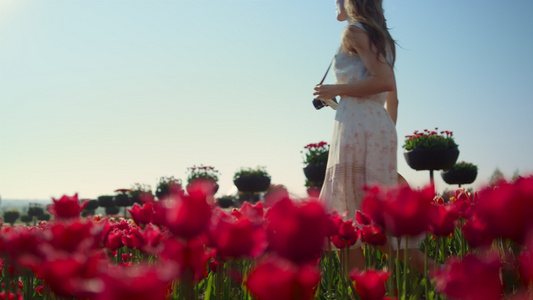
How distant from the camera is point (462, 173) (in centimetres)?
1384

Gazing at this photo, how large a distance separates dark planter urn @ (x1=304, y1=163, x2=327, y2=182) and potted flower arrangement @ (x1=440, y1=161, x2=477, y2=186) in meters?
5.17

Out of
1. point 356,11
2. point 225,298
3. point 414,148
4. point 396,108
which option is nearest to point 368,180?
point 396,108

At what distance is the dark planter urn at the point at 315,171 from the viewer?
11312mm

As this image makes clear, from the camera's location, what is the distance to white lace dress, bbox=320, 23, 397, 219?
3314mm

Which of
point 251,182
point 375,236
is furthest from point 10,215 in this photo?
point 375,236

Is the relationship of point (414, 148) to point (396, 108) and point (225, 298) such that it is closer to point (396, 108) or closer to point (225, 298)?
point (396, 108)

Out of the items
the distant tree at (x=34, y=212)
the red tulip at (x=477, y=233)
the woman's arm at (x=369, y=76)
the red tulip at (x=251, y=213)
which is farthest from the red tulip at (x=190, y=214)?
the distant tree at (x=34, y=212)

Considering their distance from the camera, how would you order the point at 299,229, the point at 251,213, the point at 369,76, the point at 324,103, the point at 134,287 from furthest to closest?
the point at 324,103
the point at 369,76
the point at 251,213
the point at 299,229
the point at 134,287

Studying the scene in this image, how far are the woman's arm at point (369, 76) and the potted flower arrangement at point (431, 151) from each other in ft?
25.2

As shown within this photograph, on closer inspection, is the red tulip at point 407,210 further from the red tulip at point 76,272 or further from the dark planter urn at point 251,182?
the dark planter urn at point 251,182

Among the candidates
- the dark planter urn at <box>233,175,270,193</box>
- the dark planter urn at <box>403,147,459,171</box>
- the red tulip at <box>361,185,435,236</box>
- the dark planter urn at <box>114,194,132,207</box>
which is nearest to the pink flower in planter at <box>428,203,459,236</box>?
the red tulip at <box>361,185,435,236</box>

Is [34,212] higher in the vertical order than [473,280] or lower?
lower

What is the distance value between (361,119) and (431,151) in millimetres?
7692

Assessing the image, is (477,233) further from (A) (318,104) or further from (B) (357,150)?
(A) (318,104)
